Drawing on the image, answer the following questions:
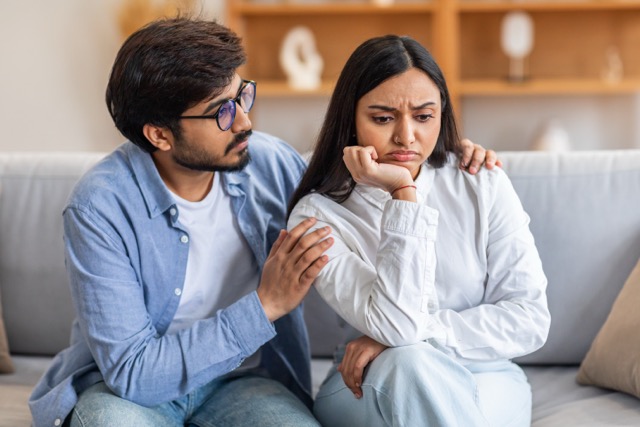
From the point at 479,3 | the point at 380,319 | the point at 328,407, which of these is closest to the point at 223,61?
Answer: the point at 380,319

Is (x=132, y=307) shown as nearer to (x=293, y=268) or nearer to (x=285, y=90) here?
(x=293, y=268)

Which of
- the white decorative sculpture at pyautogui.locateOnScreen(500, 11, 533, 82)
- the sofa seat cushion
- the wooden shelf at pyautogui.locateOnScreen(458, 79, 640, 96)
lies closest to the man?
the sofa seat cushion

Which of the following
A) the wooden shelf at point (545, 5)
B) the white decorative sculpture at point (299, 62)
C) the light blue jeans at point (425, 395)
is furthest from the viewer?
the white decorative sculpture at point (299, 62)

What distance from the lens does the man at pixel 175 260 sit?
5.35 feet

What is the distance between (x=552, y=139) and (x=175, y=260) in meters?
3.05

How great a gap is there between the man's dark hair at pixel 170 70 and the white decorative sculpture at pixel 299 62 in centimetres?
284

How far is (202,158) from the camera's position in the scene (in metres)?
1.73

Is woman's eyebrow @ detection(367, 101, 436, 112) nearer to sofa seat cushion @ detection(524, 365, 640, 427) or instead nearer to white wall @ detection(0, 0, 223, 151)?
sofa seat cushion @ detection(524, 365, 640, 427)

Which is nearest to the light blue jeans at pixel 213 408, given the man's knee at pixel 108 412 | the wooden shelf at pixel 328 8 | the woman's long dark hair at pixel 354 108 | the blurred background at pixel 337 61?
the man's knee at pixel 108 412

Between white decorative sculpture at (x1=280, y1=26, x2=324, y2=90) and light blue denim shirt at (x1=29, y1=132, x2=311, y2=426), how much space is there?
2.80m

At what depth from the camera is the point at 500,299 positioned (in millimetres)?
1717

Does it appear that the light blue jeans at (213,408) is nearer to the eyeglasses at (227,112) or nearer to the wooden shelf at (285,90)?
the eyeglasses at (227,112)

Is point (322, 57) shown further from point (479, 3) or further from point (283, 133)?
point (479, 3)

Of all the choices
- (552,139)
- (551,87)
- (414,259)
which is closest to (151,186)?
(414,259)
